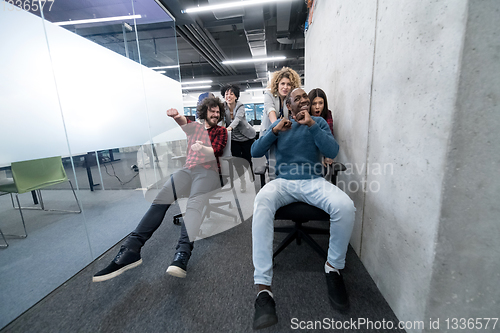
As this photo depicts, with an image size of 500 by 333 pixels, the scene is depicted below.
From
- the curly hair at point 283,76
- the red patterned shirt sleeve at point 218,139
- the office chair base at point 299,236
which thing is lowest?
the office chair base at point 299,236

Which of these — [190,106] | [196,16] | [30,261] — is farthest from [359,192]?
[190,106]

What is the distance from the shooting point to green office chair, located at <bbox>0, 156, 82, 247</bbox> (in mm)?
1217

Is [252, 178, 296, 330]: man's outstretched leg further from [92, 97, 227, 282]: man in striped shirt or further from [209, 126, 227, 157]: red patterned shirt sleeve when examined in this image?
[209, 126, 227, 157]: red patterned shirt sleeve

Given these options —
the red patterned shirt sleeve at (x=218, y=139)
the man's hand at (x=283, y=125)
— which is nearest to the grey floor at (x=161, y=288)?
the red patterned shirt sleeve at (x=218, y=139)

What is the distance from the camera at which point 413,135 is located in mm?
792

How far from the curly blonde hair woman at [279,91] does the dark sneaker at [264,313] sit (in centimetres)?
141

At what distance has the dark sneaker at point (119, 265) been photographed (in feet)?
3.82

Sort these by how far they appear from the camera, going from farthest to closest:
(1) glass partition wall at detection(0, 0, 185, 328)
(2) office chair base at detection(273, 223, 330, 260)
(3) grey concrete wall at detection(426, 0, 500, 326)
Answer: (2) office chair base at detection(273, 223, 330, 260) → (1) glass partition wall at detection(0, 0, 185, 328) → (3) grey concrete wall at detection(426, 0, 500, 326)

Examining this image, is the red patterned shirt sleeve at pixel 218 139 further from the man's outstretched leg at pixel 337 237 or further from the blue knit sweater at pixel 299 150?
the man's outstretched leg at pixel 337 237

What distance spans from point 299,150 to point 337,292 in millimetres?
892

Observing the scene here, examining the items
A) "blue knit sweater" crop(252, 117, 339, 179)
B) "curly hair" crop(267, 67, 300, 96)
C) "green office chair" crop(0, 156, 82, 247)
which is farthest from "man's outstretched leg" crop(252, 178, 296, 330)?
"green office chair" crop(0, 156, 82, 247)

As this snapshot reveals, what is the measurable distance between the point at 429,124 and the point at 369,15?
0.83m

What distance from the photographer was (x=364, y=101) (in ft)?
3.95

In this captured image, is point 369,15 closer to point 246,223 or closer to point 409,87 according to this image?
point 409,87
